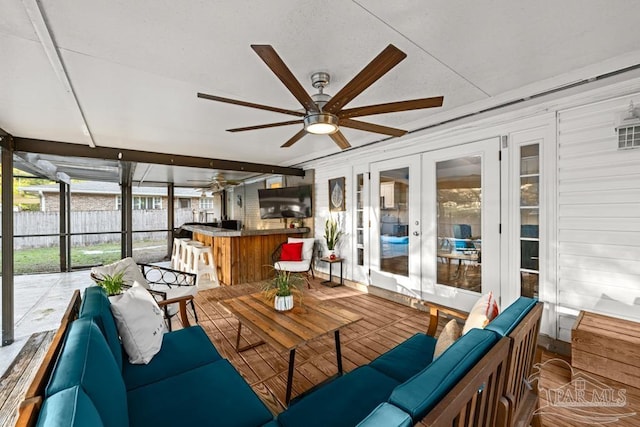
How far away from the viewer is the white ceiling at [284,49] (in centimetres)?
149

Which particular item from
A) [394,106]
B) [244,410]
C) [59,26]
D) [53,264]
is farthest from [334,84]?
[53,264]

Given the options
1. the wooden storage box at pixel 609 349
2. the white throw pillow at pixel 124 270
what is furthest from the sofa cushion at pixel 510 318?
the white throw pillow at pixel 124 270

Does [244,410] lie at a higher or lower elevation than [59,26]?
lower

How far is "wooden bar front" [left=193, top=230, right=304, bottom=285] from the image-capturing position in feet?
17.1

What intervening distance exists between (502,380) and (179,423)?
4.70ft

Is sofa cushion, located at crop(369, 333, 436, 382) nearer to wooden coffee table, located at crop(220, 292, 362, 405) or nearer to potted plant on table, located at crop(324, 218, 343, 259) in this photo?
wooden coffee table, located at crop(220, 292, 362, 405)

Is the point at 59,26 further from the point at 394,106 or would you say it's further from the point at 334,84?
the point at 394,106

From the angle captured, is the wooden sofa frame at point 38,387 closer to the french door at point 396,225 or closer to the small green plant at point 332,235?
the french door at point 396,225

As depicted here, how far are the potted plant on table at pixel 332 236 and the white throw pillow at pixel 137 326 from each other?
355 centimetres

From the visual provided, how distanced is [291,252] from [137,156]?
→ 3024mm

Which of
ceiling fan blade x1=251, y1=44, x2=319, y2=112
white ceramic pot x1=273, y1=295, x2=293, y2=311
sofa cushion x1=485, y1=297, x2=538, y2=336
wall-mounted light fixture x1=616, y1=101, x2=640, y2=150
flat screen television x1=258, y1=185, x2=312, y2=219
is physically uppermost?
ceiling fan blade x1=251, y1=44, x2=319, y2=112

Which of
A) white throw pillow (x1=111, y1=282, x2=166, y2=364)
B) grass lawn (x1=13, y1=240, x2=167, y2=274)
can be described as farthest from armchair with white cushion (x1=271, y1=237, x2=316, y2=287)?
grass lawn (x1=13, y1=240, x2=167, y2=274)

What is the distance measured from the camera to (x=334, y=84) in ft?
7.47

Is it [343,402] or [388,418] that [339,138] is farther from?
[388,418]
